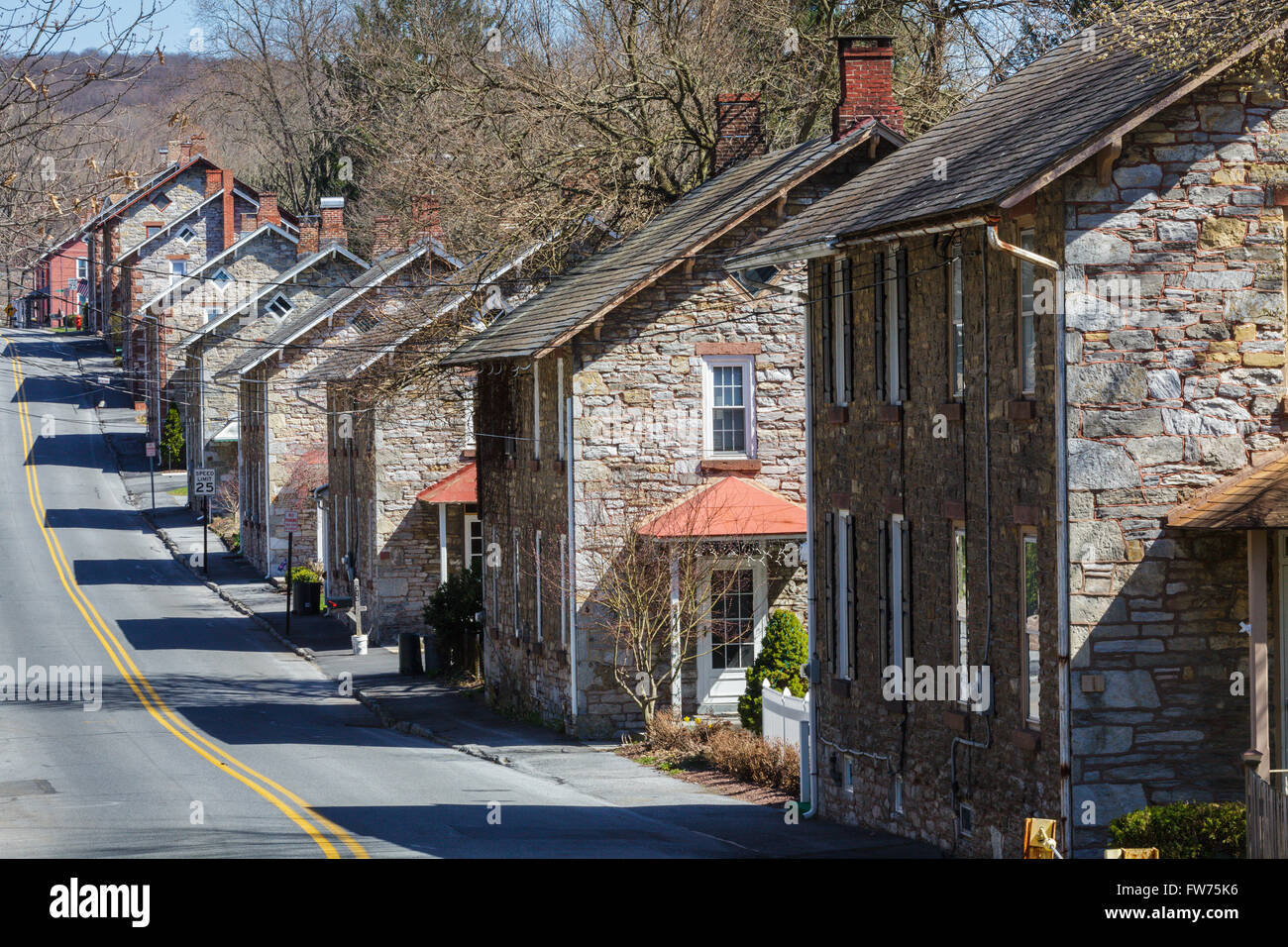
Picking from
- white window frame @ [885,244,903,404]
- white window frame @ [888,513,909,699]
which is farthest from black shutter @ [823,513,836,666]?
white window frame @ [885,244,903,404]

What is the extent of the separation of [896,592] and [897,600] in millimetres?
85

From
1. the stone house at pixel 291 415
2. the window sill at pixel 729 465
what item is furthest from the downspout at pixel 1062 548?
the stone house at pixel 291 415

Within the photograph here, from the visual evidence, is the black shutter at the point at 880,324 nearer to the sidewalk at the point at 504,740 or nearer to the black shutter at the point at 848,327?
the black shutter at the point at 848,327

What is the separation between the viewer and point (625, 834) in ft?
58.0

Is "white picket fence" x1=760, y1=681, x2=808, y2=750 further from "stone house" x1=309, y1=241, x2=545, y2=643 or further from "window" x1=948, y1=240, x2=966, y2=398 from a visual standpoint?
"stone house" x1=309, y1=241, x2=545, y2=643

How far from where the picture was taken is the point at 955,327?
16.0 meters

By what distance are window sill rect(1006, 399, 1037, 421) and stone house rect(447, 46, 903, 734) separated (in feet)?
34.5

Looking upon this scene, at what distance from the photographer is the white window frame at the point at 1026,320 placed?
14.3 m

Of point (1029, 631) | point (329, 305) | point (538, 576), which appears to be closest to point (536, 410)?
point (538, 576)

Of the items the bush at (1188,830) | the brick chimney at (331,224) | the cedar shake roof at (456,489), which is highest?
the brick chimney at (331,224)

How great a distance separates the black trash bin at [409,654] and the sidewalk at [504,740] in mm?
293

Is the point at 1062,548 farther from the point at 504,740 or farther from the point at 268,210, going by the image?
the point at 268,210

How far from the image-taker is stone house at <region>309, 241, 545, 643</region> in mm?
34000

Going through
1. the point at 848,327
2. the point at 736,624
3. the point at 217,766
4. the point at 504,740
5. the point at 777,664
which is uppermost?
the point at 848,327
